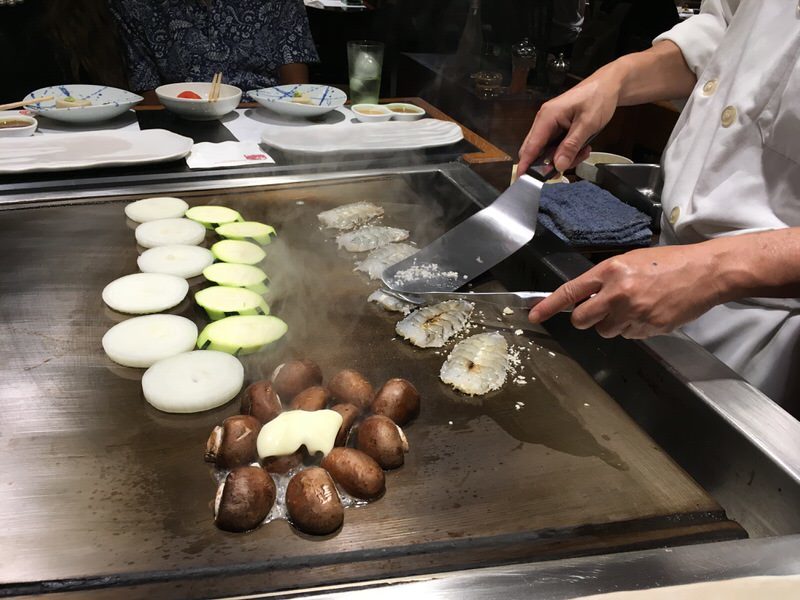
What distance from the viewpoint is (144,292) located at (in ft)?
6.61

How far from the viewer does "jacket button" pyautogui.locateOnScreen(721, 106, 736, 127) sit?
1956mm

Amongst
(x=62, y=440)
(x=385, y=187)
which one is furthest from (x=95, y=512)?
(x=385, y=187)

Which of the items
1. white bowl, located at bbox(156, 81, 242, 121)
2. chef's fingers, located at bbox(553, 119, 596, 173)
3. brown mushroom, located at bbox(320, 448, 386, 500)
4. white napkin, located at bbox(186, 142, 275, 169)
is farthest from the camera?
white bowl, located at bbox(156, 81, 242, 121)

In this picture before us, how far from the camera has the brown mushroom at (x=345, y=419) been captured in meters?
1.51

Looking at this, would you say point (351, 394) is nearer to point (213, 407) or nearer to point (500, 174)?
point (213, 407)

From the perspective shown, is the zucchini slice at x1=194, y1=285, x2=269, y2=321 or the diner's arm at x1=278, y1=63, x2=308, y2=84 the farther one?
the diner's arm at x1=278, y1=63, x2=308, y2=84

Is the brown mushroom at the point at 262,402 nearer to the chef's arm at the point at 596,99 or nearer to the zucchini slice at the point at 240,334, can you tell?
the zucchini slice at the point at 240,334

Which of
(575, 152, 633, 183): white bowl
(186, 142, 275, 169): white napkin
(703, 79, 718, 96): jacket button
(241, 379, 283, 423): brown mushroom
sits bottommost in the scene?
(575, 152, 633, 183): white bowl

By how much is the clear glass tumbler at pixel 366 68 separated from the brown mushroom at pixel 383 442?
Answer: 3.00 meters

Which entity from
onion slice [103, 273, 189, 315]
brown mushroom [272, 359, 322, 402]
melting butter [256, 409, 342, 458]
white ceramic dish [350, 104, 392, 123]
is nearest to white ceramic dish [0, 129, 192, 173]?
onion slice [103, 273, 189, 315]

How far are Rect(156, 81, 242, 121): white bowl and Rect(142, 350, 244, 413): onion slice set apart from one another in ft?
6.91

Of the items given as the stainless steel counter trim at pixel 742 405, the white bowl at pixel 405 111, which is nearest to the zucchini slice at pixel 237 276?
the stainless steel counter trim at pixel 742 405

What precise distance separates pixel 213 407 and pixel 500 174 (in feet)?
6.57

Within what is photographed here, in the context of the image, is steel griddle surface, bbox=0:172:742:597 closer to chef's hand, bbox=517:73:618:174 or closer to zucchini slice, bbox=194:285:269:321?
zucchini slice, bbox=194:285:269:321
